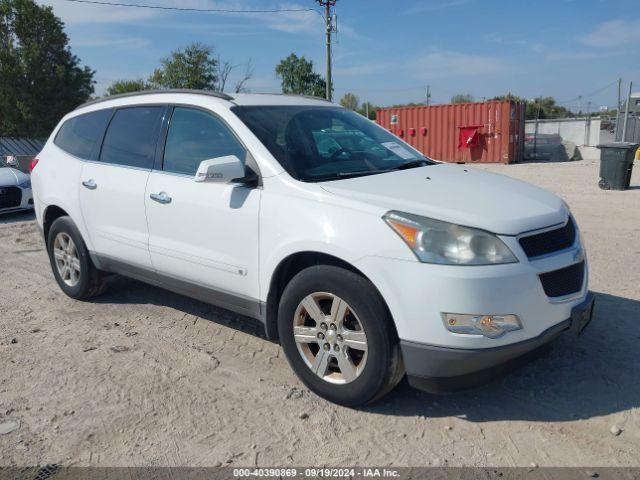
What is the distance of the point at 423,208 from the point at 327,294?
0.71 metres

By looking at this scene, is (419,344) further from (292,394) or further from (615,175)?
(615,175)

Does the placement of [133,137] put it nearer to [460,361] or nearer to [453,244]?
[453,244]

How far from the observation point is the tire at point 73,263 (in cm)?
502

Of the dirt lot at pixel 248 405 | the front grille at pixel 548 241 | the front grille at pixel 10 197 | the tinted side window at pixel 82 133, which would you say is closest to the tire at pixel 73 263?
the dirt lot at pixel 248 405

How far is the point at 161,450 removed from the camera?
9.55ft

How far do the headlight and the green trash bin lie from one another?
11143 mm

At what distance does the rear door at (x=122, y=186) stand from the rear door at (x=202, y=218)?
16 cm

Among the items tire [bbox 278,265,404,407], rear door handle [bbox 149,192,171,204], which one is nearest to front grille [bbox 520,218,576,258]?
tire [bbox 278,265,404,407]

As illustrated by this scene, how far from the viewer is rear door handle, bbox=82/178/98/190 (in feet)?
15.3

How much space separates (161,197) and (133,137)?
79 cm

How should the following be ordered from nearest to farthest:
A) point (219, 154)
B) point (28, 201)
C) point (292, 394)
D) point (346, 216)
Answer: point (346, 216) → point (292, 394) → point (219, 154) → point (28, 201)

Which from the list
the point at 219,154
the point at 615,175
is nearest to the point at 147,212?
the point at 219,154

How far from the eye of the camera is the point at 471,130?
75.6 ft

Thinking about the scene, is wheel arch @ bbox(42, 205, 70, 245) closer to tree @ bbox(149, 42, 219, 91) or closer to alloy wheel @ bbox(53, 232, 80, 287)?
alloy wheel @ bbox(53, 232, 80, 287)
